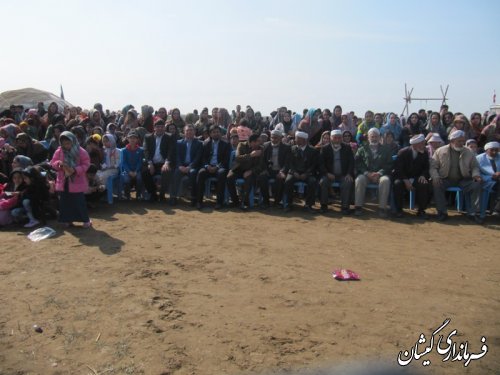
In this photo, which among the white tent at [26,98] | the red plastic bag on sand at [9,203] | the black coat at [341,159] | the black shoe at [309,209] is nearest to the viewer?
the red plastic bag on sand at [9,203]

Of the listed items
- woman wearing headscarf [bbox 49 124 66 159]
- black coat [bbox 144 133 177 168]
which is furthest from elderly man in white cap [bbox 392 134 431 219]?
woman wearing headscarf [bbox 49 124 66 159]

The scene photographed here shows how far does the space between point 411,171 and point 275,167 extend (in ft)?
8.67

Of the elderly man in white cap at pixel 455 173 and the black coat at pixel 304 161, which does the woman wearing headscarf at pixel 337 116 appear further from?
the elderly man in white cap at pixel 455 173

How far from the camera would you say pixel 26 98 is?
21.3 metres

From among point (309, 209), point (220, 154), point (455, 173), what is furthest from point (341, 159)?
point (220, 154)

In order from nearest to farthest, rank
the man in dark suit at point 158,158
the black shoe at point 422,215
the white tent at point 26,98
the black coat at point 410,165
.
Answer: the black shoe at point 422,215, the black coat at point 410,165, the man in dark suit at point 158,158, the white tent at point 26,98

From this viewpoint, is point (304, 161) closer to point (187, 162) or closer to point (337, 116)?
point (187, 162)

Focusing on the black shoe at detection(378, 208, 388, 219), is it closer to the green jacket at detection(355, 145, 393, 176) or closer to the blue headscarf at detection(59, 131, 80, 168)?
the green jacket at detection(355, 145, 393, 176)

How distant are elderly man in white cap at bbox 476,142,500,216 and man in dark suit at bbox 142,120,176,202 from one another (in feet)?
19.8

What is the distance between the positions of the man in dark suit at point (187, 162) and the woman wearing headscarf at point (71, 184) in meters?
2.24

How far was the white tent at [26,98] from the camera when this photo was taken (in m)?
21.0

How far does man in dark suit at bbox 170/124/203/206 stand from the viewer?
31.2 ft

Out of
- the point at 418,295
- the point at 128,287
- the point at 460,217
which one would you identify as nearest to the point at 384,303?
the point at 418,295

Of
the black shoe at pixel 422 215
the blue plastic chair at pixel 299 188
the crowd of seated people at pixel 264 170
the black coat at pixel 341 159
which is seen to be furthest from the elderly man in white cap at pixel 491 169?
the blue plastic chair at pixel 299 188
